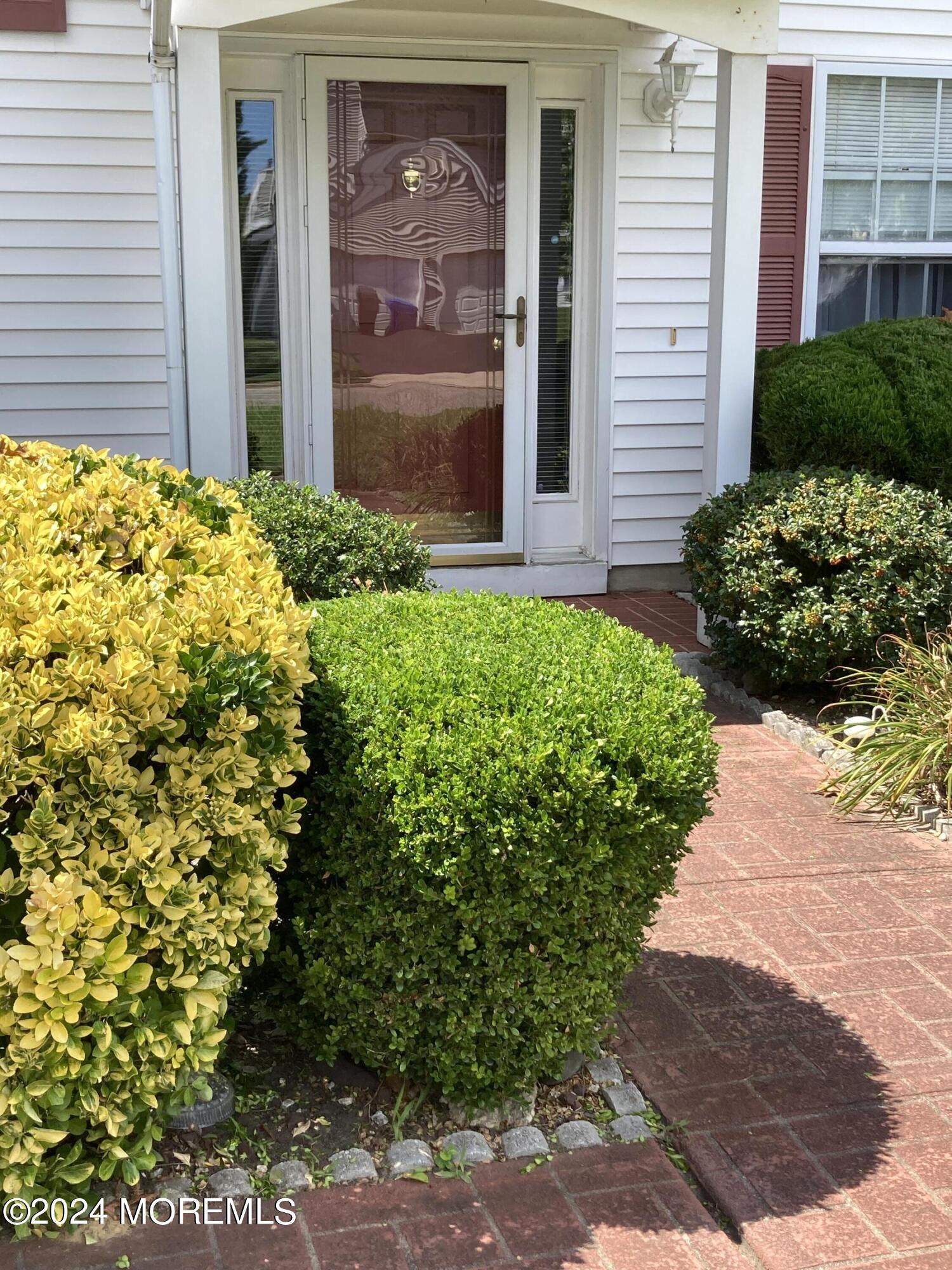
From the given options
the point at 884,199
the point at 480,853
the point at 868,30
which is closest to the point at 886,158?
the point at 884,199

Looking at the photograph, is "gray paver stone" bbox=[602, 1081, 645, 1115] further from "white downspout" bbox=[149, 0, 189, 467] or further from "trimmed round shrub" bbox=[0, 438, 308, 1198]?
"white downspout" bbox=[149, 0, 189, 467]

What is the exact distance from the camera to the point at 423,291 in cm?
717

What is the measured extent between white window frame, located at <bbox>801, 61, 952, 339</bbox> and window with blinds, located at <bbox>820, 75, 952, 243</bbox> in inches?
1.3

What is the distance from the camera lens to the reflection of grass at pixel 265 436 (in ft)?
23.4

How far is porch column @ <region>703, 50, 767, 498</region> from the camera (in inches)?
237

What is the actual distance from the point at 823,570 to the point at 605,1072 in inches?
120

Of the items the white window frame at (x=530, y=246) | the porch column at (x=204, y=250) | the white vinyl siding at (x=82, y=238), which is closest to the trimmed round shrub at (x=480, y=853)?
the porch column at (x=204, y=250)

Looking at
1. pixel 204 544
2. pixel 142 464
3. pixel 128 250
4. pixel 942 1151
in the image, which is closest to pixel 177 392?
pixel 128 250

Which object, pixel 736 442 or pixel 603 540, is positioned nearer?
pixel 736 442

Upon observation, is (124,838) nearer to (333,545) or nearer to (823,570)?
(333,545)

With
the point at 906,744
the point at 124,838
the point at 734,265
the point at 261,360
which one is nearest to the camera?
the point at 124,838

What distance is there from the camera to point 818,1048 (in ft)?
10.1

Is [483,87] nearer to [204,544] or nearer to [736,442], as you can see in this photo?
[736,442]

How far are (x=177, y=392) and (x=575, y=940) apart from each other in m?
3.81
